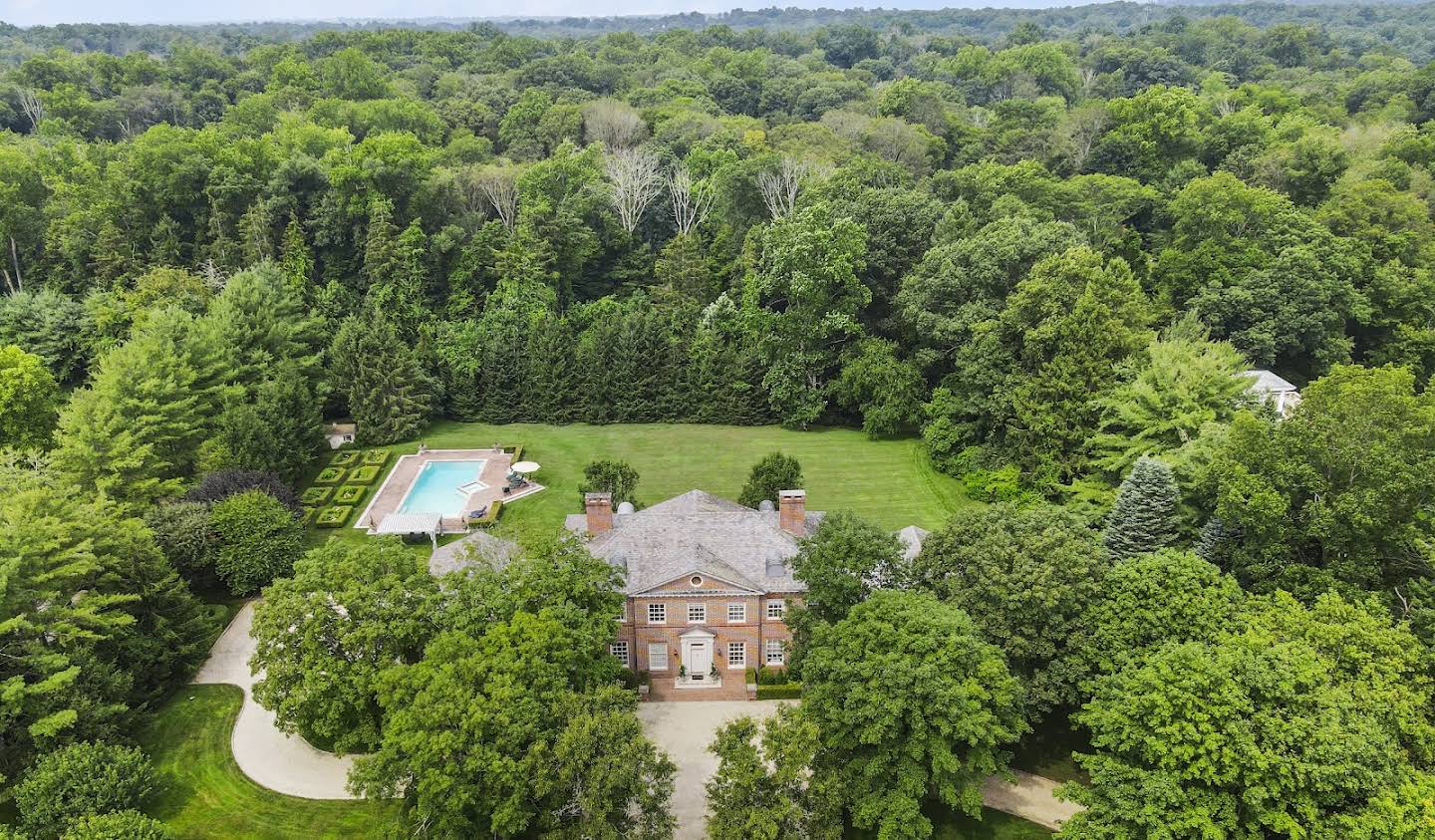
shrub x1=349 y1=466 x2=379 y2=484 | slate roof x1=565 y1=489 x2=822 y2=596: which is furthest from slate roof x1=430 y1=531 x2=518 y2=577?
shrub x1=349 y1=466 x2=379 y2=484

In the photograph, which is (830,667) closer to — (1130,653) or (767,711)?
(767,711)

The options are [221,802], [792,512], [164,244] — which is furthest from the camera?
[164,244]

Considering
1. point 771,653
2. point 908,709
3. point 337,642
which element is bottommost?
point 771,653

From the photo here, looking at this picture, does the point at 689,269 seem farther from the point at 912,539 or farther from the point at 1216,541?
the point at 1216,541

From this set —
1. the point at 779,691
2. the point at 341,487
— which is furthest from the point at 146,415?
the point at 779,691

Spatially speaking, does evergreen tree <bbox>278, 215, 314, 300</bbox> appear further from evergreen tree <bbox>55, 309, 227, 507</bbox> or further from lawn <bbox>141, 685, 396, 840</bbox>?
lawn <bbox>141, 685, 396, 840</bbox>

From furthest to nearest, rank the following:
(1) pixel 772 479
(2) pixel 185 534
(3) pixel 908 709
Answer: (1) pixel 772 479 < (2) pixel 185 534 < (3) pixel 908 709
